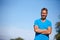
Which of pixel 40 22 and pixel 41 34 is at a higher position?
pixel 40 22

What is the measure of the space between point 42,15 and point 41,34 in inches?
12.6

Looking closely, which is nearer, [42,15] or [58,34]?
[42,15]

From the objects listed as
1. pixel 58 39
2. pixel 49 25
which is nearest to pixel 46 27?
pixel 49 25

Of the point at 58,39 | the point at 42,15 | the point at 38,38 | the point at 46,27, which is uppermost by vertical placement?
the point at 42,15

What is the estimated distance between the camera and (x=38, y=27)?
2873 millimetres

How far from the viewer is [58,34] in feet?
36.4

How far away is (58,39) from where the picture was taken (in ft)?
35.9

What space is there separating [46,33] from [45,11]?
14.6 inches

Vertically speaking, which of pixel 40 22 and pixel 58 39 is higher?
pixel 40 22

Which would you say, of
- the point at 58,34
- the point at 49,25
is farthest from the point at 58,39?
the point at 49,25

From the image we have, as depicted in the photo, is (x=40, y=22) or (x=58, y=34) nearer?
(x=40, y=22)

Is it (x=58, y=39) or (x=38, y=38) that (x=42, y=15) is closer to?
(x=38, y=38)

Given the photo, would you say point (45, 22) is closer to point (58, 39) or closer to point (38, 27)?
point (38, 27)

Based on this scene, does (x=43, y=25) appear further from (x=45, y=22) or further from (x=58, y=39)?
(x=58, y=39)
